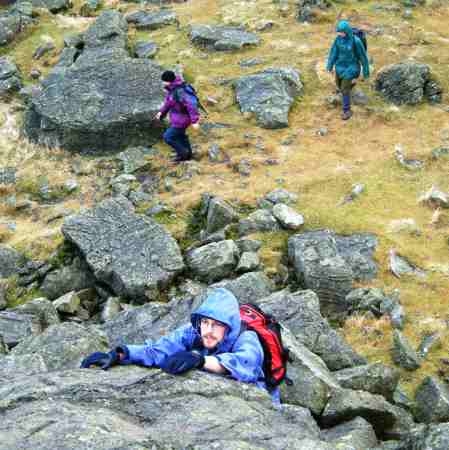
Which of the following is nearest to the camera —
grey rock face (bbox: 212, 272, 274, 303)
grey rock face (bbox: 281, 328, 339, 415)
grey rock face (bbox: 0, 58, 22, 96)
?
grey rock face (bbox: 281, 328, 339, 415)

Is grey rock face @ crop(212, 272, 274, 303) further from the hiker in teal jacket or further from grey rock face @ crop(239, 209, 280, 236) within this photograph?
the hiker in teal jacket

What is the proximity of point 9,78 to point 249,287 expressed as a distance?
18.0m

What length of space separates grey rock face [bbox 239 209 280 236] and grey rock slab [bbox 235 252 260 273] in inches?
57.5

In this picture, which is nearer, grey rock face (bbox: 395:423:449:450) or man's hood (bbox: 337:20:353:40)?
grey rock face (bbox: 395:423:449:450)

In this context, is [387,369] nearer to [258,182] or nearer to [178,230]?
[178,230]

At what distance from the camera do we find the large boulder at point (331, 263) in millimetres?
14852

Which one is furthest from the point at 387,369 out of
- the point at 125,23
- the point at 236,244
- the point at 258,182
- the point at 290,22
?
the point at 125,23

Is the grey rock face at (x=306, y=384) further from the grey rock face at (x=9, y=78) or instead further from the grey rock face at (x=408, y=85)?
the grey rock face at (x=9, y=78)

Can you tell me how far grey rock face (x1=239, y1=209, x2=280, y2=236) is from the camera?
1714cm

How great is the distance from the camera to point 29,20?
108 feet

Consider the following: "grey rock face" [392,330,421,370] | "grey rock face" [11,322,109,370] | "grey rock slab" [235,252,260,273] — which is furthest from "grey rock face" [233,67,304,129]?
"grey rock face" [11,322,109,370]

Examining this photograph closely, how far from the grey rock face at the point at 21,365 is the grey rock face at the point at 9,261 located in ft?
25.8

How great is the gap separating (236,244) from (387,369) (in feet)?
19.6

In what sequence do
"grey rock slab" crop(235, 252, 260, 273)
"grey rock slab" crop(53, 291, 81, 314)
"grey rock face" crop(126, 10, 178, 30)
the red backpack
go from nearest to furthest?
the red backpack, "grey rock slab" crop(53, 291, 81, 314), "grey rock slab" crop(235, 252, 260, 273), "grey rock face" crop(126, 10, 178, 30)
